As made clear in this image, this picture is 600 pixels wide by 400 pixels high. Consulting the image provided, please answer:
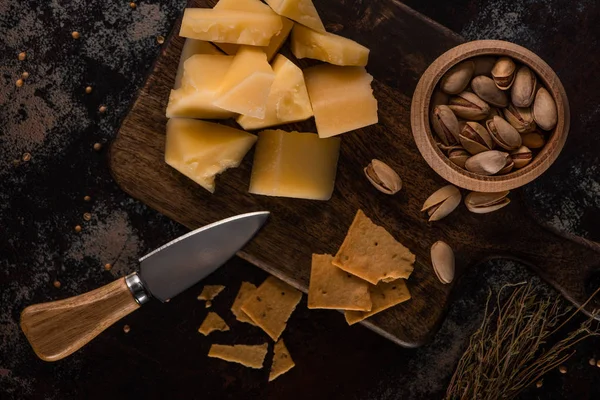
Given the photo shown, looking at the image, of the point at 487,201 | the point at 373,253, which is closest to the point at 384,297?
the point at 373,253

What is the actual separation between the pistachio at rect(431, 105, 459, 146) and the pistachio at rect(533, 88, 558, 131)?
0.58 ft

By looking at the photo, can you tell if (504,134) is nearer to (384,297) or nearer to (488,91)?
(488,91)

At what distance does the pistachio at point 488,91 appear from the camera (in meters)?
1.32

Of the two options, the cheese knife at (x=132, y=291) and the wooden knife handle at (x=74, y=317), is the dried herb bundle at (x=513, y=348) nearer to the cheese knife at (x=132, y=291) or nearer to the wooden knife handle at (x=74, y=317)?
the cheese knife at (x=132, y=291)

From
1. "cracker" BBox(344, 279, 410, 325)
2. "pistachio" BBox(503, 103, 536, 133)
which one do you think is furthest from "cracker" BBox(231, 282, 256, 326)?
"pistachio" BBox(503, 103, 536, 133)

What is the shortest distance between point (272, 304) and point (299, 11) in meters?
0.75

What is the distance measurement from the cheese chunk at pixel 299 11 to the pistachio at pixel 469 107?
0.36 m

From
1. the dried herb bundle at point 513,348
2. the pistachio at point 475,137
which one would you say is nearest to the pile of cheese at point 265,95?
the pistachio at point 475,137

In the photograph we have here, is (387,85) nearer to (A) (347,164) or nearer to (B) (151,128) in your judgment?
(A) (347,164)

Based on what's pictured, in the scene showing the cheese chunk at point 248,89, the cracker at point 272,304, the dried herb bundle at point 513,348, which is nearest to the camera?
the cheese chunk at point 248,89

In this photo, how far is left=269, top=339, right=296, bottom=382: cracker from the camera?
166cm

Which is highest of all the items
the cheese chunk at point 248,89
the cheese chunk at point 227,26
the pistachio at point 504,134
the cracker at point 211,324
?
the pistachio at point 504,134

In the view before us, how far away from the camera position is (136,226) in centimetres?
163

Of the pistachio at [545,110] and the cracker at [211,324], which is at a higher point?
the pistachio at [545,110]
